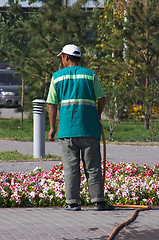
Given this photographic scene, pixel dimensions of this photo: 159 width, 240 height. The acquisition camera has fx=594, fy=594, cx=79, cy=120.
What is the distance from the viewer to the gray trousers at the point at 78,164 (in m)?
6.45

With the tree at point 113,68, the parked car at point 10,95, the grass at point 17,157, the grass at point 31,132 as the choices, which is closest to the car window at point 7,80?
the parked car at point 10,95

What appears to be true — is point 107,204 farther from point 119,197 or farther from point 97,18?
point 97,18

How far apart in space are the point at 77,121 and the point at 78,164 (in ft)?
1.60

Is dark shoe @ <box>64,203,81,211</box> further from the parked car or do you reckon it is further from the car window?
the car window

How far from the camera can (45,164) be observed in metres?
10.9

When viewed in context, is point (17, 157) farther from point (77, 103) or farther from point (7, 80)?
point (7, 80)

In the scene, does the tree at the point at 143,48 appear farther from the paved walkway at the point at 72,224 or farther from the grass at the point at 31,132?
the paved walkway at the point at 72,224

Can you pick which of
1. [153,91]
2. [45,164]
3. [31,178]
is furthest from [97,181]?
[153,91]

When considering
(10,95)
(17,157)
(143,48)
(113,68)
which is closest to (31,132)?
(113,68)

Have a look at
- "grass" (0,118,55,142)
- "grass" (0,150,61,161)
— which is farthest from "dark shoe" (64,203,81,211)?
"grass" (0,118,55,142)

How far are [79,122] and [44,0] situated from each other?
12111 mm

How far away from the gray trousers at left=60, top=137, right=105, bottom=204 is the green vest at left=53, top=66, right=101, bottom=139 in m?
0.09

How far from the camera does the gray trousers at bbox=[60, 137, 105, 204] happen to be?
645 cm

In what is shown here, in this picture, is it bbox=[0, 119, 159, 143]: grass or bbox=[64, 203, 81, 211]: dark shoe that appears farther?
bbox=[0, 119, 159, 143]: grass
